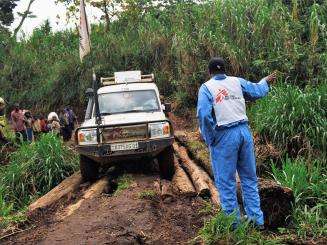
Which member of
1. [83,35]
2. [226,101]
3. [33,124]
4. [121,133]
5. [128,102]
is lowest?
[33,124]

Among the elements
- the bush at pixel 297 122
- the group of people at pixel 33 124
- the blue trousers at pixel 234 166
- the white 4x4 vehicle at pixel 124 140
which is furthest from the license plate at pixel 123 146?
the group of people at pixel 33 124

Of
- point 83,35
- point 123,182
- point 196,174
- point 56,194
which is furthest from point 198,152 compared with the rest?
point 83,35

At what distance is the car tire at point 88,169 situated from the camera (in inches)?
353

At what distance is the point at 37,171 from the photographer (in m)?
10.5

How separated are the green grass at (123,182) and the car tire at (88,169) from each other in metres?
0.59

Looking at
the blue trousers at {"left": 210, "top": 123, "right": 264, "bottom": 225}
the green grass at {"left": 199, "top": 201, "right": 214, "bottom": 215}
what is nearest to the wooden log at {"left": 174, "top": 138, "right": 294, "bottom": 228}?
the blue trousers at {"left": 210, "top": 123, "right": 264, "bottom": 225}

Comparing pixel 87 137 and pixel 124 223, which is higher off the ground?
pixel 87 137

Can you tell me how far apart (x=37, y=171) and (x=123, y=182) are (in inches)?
113

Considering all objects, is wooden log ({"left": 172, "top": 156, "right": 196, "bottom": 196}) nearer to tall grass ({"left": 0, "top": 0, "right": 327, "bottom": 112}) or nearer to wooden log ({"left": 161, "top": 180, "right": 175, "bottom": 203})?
wooden log ({"left": 161, "top": 180, "right": 175, "bottom": 203})

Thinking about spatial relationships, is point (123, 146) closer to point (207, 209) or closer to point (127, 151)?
point (127, 151)

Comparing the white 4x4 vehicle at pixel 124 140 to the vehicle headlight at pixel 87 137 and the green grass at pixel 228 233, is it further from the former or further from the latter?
the green grass at pixel 228 233

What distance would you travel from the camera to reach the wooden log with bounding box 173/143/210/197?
739cm

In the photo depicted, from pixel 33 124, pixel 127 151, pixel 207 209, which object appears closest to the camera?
pixel 207 209

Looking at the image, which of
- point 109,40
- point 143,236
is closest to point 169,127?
point 143,236
